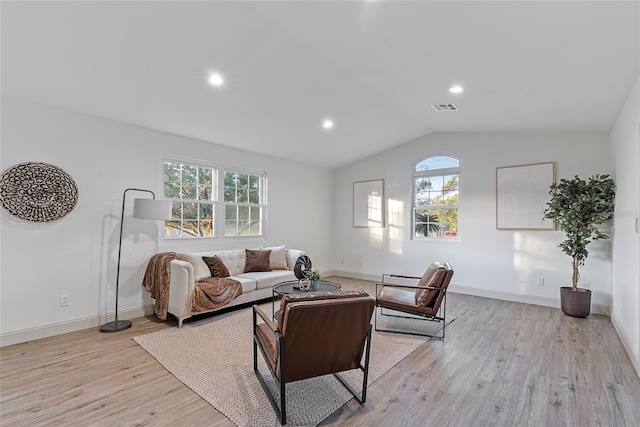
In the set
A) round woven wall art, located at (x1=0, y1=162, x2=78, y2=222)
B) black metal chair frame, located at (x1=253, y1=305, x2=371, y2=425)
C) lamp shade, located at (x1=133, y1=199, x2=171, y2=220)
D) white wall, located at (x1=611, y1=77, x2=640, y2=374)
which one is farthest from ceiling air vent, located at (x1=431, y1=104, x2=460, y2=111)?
round woven wall art, located at (x1=0, y1=162, x2=78, y2=222)

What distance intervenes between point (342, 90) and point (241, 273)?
121 inches

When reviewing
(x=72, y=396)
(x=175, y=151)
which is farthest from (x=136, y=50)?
(x=72, y=396)

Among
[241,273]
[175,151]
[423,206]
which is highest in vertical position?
[175,151]

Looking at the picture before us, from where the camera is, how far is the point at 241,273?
492 centimetres

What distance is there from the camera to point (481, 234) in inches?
216

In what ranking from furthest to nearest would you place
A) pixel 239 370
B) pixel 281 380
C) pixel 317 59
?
pixel 317 59 → pixel 239 370 → pixel 281 380

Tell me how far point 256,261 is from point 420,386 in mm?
3201

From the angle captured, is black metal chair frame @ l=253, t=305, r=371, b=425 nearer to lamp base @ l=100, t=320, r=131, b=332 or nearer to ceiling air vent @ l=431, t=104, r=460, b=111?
lamp base @ l=100, t=320, r=131, b=332

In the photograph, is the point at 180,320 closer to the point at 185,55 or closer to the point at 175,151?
the point at 175,151

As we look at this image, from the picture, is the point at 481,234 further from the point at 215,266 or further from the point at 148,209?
the point at 148,209

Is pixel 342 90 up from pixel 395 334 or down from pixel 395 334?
up

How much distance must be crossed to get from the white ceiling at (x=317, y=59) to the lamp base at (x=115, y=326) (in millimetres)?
2504

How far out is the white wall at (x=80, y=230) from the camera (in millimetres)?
3248

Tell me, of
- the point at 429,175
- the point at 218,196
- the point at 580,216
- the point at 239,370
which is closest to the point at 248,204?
the point at 218,196
